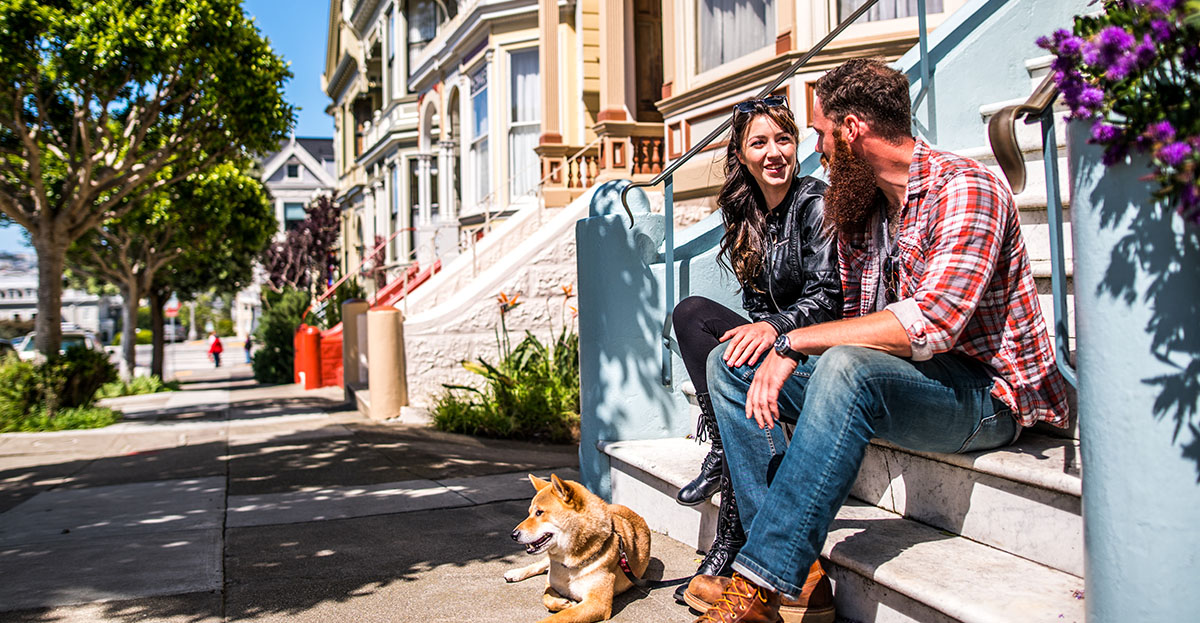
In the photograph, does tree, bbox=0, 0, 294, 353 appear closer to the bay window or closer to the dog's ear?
the bay window

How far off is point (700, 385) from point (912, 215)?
1.06 metres

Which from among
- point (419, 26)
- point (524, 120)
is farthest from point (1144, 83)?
point (419, 26)

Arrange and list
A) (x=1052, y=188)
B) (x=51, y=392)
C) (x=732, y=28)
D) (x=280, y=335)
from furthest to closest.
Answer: (x=280, y=335)
(x=51, y=392)
(x=732, y=28)
(x=1052, y=188)

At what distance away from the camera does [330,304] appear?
18.8m

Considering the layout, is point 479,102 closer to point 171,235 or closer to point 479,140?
point 479,140

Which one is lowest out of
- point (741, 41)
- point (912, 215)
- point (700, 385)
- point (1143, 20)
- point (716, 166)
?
point (700, 385)

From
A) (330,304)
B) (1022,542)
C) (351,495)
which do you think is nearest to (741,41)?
(351,495)

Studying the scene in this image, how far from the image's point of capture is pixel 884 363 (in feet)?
→ 8.23

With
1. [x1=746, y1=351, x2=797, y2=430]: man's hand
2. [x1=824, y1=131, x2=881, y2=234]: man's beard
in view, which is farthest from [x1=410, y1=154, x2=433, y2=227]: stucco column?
[x1=746, y1=351, x2=797, y2=430]: man's hand

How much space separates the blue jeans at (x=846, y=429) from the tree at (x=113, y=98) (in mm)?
10813

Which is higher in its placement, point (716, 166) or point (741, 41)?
point (741, 41)

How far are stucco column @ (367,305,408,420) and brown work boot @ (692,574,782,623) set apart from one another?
7.53 m

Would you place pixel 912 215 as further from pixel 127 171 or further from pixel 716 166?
pixel 127 171

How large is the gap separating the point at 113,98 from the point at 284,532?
9141 mm
